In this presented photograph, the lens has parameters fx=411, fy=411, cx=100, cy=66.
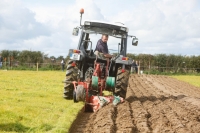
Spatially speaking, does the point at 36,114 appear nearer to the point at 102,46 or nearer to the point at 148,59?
the point at 102,46

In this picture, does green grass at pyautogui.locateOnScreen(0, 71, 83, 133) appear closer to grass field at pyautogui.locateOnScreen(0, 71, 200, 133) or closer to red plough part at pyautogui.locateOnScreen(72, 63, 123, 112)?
grass field at pyautogui.locateOnScreen(0, 71, 200, 133)

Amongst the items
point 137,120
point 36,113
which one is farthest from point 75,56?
point 137,120

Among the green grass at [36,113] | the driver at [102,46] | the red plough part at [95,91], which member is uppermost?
→ the driver at [102,46]

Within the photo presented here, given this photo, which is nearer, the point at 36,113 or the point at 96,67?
the point at 36,113

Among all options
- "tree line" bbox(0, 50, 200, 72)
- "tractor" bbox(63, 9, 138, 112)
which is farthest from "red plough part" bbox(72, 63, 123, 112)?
"tree line" bbox(0, 50, 200, 72)

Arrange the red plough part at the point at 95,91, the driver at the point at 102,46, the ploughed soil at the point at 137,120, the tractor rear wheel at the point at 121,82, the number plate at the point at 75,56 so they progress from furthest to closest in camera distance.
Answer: the driver at the point at 102,46, the tractor rear wheel at the point at 121,82, the number plate at the point at 75,56, the red plough part at the point at 95,91, the ploughed soil at the point at 137,120

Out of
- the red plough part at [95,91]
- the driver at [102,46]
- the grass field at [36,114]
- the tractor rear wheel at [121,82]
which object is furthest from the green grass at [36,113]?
the driver at [102,46]

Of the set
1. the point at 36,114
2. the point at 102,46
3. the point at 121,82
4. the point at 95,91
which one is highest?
the point at 102,46

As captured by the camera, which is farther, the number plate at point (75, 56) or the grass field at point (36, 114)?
the number plate at point (75, 56)

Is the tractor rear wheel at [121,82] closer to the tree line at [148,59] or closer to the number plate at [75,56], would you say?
the number plate at [75,56]

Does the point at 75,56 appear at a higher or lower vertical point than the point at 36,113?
higher

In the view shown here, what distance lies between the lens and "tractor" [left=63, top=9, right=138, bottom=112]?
11016 mm

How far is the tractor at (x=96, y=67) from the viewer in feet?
36.1

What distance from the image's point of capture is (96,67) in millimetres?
11086
